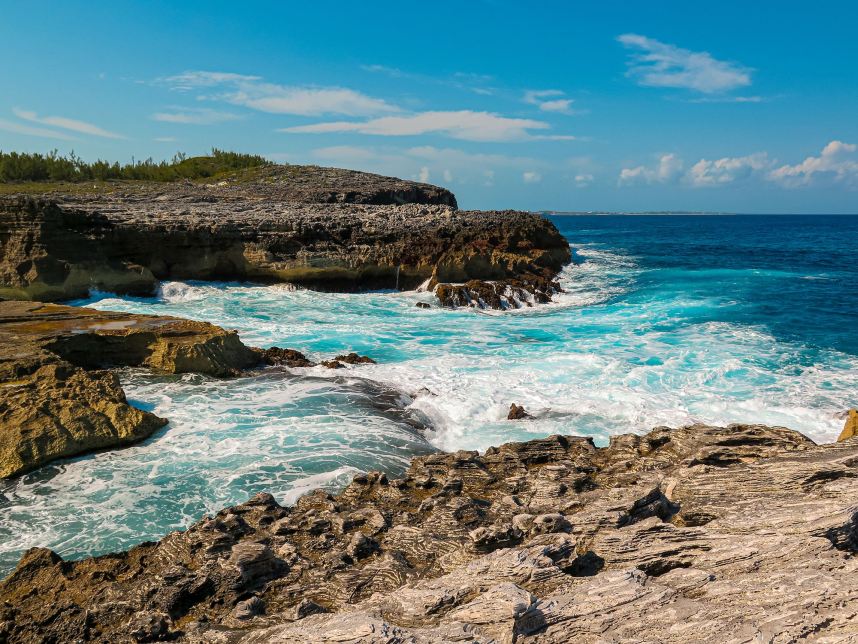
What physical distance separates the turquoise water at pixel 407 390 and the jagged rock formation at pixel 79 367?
1.73 feet

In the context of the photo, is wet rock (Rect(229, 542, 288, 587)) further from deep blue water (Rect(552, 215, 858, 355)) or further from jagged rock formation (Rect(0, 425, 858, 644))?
deep blue water (Rect(552, 215, 858, 355))

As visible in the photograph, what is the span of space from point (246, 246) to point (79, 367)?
21.3 m

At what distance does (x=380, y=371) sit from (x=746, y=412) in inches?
416

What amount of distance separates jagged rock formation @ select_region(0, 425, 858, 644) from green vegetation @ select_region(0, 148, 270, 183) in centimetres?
6095

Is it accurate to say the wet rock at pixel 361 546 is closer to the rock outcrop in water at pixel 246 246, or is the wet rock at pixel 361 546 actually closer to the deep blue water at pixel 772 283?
the deep blue water at pixel 772 283

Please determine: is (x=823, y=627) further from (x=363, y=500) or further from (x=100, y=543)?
(x=100, y=543)

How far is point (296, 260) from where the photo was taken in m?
34.6

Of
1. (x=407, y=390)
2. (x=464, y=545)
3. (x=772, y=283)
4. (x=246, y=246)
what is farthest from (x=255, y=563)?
(x=772, y=283)

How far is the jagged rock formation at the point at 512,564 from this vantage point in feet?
16.8

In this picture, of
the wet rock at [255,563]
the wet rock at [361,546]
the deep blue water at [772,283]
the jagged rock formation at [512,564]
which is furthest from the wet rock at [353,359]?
the deep blue water at [772,283]

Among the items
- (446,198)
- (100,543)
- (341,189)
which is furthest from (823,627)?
(446,198)

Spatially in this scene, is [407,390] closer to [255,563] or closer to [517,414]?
[517,414]

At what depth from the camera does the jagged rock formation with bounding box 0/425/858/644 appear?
5105 mm

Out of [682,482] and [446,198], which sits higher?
[446,198]
